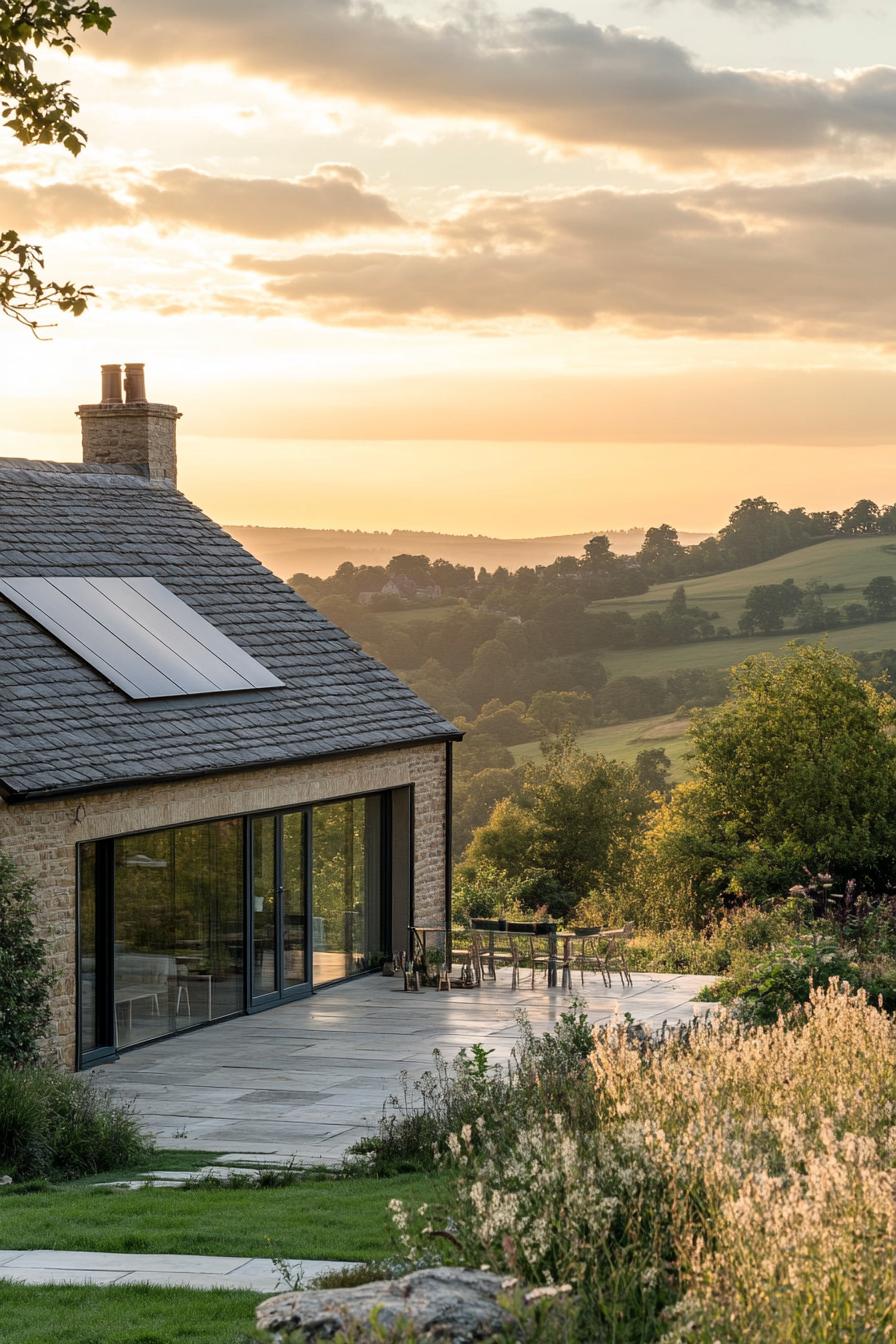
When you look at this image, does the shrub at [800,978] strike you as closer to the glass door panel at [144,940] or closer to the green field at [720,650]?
the glass door panel at [144,940]

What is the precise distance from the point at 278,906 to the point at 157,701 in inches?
114

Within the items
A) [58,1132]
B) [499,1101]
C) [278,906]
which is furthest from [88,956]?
[499,1101]

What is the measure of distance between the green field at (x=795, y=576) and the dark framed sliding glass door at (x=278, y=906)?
68411mm

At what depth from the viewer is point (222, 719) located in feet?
61.0

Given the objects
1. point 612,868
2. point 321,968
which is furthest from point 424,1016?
point 612,868

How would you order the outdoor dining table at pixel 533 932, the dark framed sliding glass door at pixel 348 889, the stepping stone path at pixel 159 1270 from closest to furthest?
the stepping stone path at pixel 159 1270 → the dark framed sliding glass door at pixel 348 889 → the outdoor dining table at pixel 533 932

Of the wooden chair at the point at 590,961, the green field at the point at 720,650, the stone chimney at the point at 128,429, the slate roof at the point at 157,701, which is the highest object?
the green field at the point at 720,650

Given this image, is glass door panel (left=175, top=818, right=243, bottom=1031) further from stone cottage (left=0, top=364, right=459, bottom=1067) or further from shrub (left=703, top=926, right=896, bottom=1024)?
shrub (left=703, top=926, right=896, bottom=1024)

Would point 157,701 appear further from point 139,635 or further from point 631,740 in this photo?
point 631,740

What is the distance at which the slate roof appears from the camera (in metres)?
16.2

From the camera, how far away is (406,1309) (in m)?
5.55

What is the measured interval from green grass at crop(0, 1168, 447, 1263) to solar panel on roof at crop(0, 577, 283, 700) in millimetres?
8084

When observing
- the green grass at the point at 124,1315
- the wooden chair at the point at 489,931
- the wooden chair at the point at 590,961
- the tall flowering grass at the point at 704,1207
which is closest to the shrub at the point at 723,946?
the wooden chair at the point at 590,961

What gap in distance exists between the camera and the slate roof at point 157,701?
16234mm
